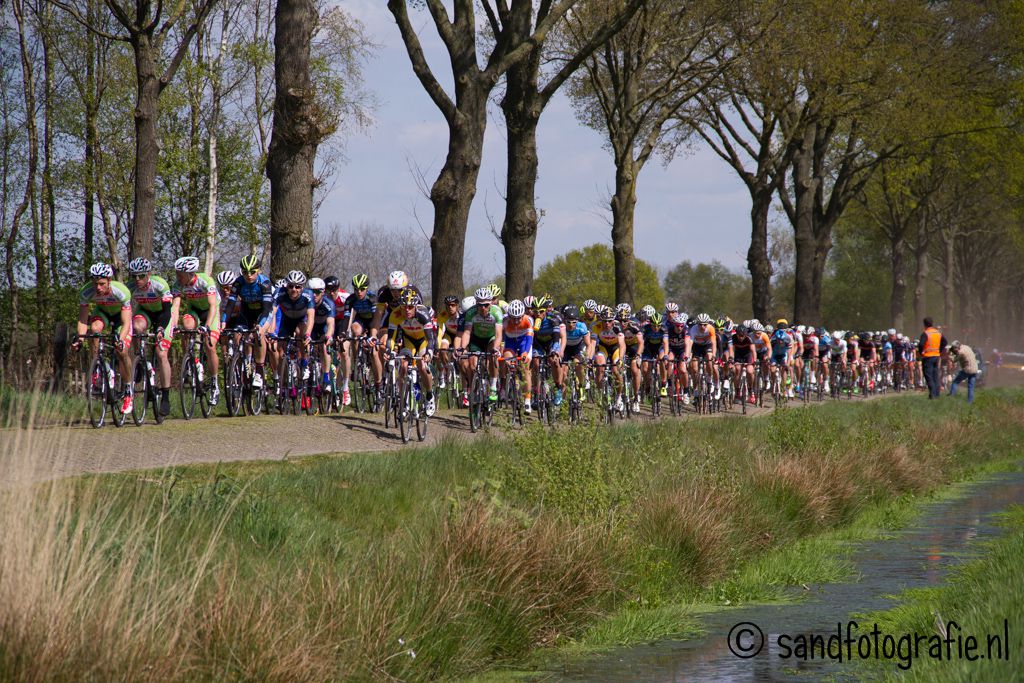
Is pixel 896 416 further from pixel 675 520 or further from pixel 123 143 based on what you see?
pixel 123 143

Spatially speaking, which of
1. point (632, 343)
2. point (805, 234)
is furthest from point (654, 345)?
point (805, 234)

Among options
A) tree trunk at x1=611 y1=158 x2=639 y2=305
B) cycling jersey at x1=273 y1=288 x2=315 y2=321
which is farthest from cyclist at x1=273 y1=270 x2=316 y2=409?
tree trunk at x1=611 y1=158 x2=639 y2=305

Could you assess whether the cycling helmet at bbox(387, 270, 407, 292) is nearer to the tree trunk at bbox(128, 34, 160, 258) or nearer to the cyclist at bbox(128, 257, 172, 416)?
the cyclist at bbox(128, 257, 172, 416)

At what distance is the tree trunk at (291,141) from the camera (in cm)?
1988

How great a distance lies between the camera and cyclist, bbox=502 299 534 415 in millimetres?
19859

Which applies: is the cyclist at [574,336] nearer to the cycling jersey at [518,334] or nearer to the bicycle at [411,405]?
the cycling jersey at [518,334]

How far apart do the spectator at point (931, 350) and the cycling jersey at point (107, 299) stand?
72.1 ft

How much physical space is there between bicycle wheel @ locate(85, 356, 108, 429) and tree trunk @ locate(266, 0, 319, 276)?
196 inches

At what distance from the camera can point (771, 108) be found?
122ft

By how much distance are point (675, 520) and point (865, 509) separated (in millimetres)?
6104

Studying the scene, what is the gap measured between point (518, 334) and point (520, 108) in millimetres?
6064

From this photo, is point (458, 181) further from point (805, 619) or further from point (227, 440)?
point (805, 619)

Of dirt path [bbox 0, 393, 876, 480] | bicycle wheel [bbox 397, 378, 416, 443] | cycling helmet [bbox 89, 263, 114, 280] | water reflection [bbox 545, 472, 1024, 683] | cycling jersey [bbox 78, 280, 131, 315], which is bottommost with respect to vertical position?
water reflection [bbox 545, 472, 1024, 683]

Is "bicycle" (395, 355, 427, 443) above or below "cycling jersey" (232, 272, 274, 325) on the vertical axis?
below
